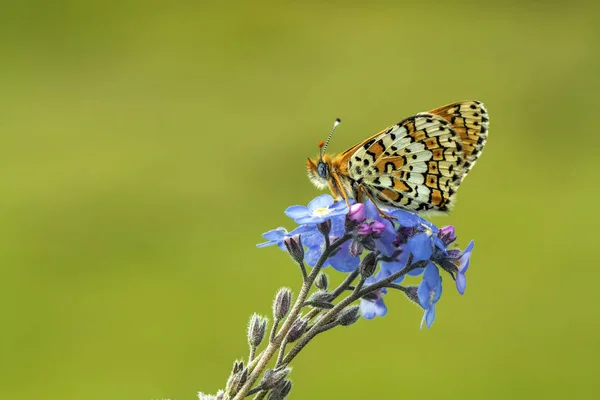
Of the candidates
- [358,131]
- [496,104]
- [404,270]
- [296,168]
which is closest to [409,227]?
[404,270]

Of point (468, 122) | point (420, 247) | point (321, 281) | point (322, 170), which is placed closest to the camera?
point (420, 247)

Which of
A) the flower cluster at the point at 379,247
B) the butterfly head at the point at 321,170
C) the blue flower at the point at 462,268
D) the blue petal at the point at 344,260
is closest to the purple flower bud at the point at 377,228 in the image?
the flower cluster at the point at 379,247

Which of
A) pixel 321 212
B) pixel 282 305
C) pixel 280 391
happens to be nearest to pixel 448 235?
pixel 321 212

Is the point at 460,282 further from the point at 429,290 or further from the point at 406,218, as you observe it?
the point at 406,218

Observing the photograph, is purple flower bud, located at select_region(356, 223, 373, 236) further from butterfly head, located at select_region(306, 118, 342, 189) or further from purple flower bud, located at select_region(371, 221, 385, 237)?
butterfly head, located at select_region(306, 118, 342, 189)

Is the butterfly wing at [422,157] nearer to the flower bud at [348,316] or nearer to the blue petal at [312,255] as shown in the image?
the blue petal at [312,255]

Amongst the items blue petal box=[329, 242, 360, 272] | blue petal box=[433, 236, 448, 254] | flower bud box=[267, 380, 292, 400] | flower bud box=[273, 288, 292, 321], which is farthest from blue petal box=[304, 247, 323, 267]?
flower bud box=[267, 380, 292, 400]
